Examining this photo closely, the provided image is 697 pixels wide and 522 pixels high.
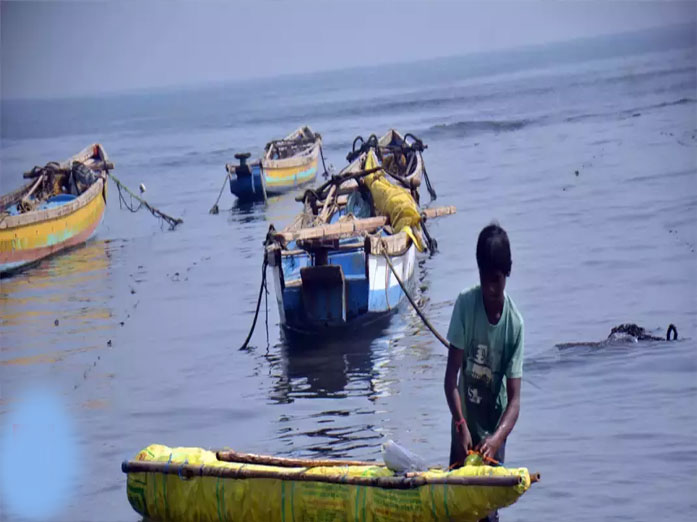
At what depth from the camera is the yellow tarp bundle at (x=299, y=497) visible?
5395mm

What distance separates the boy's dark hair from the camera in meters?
5.13

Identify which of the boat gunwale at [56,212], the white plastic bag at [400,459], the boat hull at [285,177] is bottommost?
the white plastic bag at [400,459]

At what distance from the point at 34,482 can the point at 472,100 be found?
61.6 meters

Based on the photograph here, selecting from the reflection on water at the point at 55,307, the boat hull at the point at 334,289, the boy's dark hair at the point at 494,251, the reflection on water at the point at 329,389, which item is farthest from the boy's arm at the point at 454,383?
the reflection on water at the point at 55,307

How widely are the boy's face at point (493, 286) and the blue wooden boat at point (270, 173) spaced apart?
75.1ft

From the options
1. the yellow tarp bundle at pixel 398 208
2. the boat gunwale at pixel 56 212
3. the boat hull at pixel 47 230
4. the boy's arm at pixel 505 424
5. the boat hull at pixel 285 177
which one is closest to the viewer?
the boy's arm at pixel 505 424

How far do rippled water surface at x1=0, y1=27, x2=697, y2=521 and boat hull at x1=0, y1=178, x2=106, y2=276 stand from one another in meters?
0.33

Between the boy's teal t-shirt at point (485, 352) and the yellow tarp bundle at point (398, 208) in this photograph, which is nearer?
the boy's teal t-shirt at point (485, 352)

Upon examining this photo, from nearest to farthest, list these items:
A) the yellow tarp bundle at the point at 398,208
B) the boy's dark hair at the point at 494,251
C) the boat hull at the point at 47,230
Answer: the boy's dark hair at the point at 494,251 < the yellow tarp bundle at the point at 398,208 < the boat hull at the point at 47,230

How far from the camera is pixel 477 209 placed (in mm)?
23922

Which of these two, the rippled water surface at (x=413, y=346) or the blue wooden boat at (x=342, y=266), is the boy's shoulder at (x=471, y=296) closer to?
the rippled water surface at (x=413, y=346)

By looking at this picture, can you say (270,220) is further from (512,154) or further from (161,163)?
(161,163)

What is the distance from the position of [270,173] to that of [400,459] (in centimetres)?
2302

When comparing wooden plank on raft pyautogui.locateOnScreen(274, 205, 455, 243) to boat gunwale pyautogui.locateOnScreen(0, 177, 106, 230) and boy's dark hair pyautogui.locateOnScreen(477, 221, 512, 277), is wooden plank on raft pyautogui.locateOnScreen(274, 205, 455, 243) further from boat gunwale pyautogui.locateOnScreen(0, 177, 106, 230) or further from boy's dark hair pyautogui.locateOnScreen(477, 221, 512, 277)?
boat gunwale pyautogui.locateOnScreen(0, 177, 106, 230)
